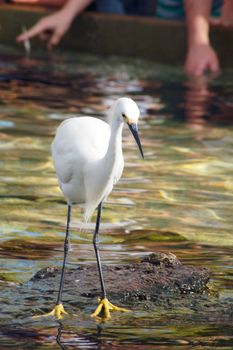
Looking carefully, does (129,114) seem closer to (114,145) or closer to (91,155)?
(114,145)

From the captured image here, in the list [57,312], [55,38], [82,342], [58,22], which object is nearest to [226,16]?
[58,22]

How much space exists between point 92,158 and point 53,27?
783 cm

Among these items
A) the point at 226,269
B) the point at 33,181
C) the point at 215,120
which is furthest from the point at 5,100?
the point at 226,269

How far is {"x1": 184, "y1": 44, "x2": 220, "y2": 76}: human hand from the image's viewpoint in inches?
442

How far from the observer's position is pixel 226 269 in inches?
231

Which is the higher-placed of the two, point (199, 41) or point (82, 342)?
point (82, 342)

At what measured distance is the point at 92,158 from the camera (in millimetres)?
5250

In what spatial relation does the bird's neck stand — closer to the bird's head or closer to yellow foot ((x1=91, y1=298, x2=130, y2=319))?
the bird's head

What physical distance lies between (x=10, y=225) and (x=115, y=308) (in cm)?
167

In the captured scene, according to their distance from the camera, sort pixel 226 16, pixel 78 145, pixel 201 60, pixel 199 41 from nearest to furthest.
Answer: pixel 78 145
pixel 201 60
pixel 199 41
pixel 226 16

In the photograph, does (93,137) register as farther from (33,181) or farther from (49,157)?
(49,157)

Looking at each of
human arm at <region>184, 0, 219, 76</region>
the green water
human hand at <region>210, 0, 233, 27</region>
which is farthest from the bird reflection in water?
human hand at <region>210, 0, 233, 27</region>

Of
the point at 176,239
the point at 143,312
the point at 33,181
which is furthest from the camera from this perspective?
the point at 33,181

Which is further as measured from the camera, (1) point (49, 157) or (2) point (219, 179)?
(1) point (49, 157)
